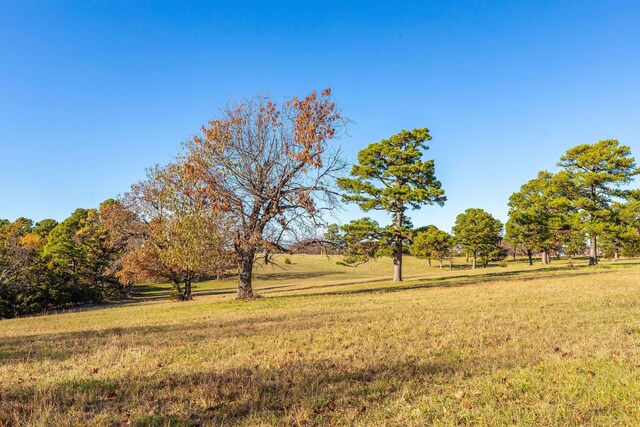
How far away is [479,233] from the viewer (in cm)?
6988

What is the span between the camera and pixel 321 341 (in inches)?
345

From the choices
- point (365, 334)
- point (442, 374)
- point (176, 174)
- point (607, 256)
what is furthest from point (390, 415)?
point (607, 256)

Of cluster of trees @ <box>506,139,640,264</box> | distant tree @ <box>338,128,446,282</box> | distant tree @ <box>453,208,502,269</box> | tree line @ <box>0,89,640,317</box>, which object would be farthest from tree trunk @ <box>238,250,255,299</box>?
distant tree @ <box>453,208,502,269</box>

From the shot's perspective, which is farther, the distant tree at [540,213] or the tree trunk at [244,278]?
the distant tree at [540,213]

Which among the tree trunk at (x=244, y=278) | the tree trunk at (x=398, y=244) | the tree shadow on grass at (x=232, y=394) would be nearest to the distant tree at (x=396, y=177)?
the tree trunk at (x=398, y=244)

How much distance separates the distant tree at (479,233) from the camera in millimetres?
70500

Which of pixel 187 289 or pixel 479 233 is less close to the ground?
pixel 479 233

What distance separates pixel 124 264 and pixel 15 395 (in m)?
29.4

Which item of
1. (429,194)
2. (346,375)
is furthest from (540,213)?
(346,375)

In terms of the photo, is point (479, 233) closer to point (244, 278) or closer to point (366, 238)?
point (366, 238)

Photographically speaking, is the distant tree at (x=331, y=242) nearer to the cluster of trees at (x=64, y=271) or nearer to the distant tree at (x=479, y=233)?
the cluster of trees at (x=64, y=271)

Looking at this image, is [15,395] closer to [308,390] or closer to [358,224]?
[308,390]

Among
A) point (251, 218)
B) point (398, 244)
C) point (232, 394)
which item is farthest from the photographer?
point (398, 244)

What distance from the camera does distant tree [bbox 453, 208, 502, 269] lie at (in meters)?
70.5
